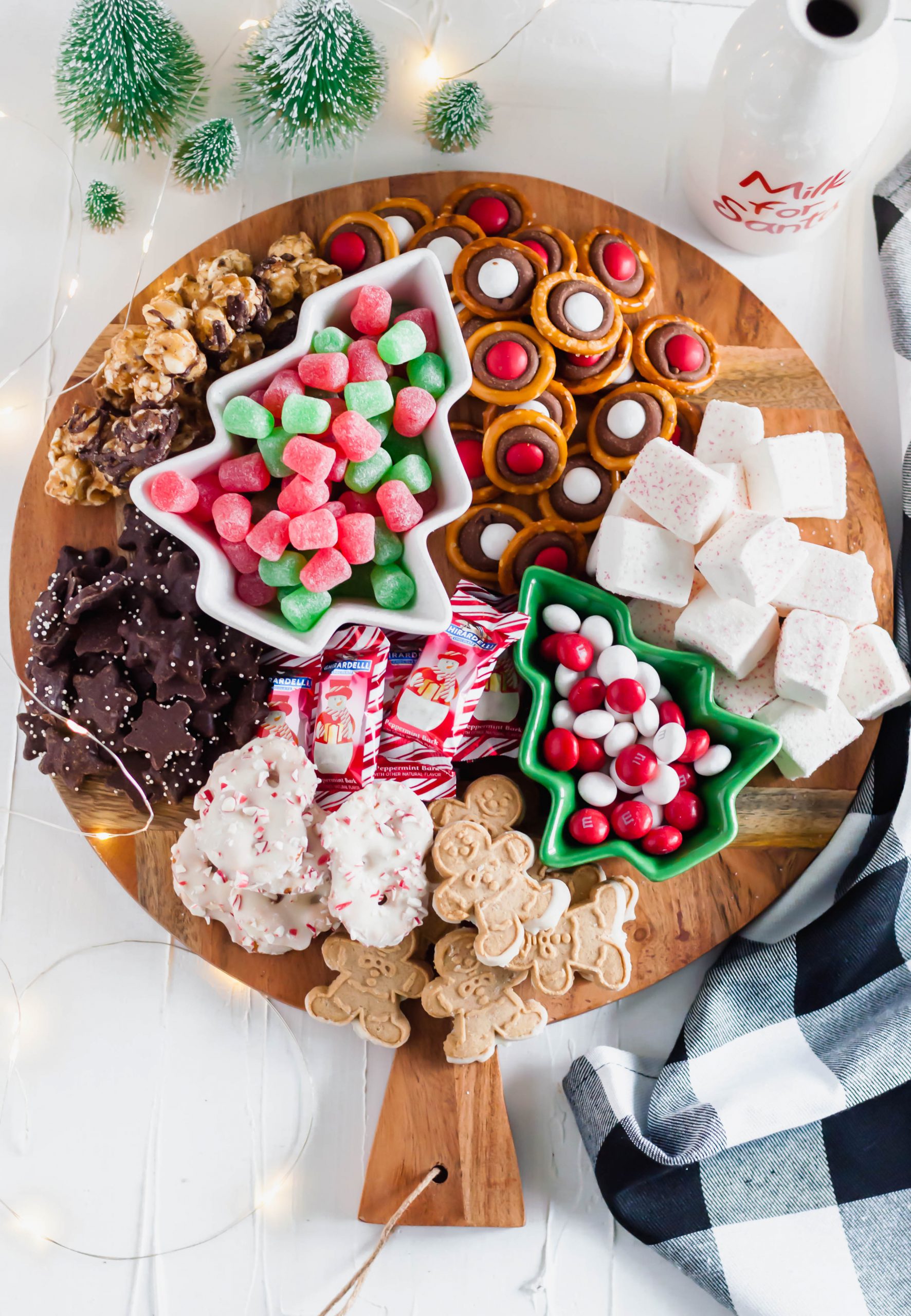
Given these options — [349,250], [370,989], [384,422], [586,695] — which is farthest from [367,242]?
[370,989]

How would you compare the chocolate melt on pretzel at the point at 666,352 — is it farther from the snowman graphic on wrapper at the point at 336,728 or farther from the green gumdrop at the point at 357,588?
the snowman graphic on wrapper at the point at 336,728

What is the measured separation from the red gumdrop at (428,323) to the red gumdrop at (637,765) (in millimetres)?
586

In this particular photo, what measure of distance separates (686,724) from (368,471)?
0.53 meters

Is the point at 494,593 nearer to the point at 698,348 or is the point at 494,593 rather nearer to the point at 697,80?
the point at 698,348

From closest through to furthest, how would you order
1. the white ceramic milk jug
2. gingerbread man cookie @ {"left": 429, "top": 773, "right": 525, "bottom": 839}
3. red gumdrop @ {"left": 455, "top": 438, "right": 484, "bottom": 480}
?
the white ceramic milk jug, gingerbread man cookie @ {"left": 429, "top": 773, "right": 525, "bottom": 839}, red gumdrop @ {"left": 455, "top": 438, "right": 484, "bottom": 480}

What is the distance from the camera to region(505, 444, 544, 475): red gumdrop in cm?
131

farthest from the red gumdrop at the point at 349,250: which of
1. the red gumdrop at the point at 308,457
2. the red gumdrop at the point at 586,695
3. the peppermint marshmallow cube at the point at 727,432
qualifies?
the red gumdrop at the point at 586,695

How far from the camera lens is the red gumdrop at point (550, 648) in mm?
1267

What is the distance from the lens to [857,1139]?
4.14 feet

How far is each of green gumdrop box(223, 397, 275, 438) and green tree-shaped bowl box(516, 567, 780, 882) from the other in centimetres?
39

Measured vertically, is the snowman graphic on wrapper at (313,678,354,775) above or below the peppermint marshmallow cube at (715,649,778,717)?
below

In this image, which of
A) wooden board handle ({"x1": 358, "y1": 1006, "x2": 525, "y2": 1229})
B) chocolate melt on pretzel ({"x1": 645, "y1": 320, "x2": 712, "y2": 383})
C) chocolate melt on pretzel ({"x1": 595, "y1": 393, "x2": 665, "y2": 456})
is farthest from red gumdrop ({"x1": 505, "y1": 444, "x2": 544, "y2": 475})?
wooden board handle ({"x1": 358, "y1": 1006, "x2": 525, "y2": 1229})

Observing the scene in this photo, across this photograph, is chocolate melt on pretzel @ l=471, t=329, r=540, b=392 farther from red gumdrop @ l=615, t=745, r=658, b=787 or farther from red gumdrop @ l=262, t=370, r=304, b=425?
red gumdrop @ l=615, t=745, r=658, b=787

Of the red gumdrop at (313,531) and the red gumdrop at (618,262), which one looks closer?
the red gumdrop at (313,531)
